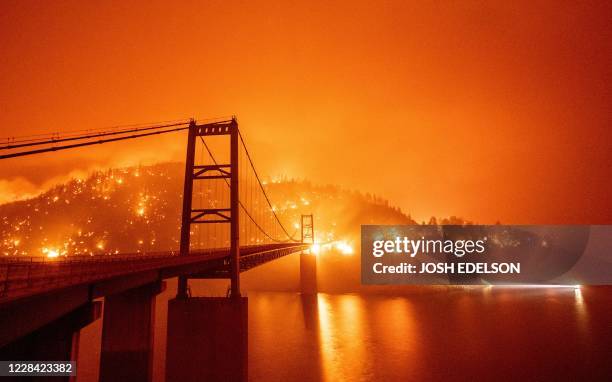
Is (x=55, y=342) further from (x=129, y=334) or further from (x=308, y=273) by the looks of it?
(x=308, y=273)

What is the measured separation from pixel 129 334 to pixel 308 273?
60892 mm

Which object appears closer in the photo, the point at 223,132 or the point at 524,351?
the point at 223,132

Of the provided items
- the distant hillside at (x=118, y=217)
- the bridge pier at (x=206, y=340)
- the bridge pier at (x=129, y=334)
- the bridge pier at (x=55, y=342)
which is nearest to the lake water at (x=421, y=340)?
the bridge pier at (x=206, y=340)

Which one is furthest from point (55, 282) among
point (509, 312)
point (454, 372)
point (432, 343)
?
point (509, 312)

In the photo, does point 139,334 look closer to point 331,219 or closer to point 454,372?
point 454,372

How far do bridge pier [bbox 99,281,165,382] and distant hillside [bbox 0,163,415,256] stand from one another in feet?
417

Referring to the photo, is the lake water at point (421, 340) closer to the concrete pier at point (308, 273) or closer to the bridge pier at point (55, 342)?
the concrete pier at point (308, 273)

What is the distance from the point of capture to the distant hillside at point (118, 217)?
145 metres

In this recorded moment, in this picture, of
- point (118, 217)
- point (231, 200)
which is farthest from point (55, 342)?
point (118, 217)

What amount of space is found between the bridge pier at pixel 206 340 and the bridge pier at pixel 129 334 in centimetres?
298

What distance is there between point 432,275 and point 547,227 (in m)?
67.3

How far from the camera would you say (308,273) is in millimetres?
74000

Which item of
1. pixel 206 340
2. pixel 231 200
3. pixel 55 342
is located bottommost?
pixel 206 340

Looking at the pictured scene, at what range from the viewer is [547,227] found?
12975cm
